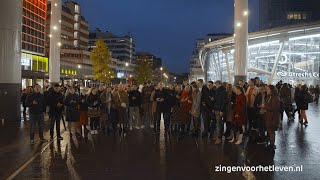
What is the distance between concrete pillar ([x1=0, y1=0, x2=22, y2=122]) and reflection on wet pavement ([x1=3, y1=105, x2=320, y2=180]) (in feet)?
19.1

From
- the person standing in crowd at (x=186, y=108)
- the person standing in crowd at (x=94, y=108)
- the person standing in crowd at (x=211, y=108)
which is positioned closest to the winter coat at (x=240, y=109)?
the person standing in crowd at (x=211, y=108)

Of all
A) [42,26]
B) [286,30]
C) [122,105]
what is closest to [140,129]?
[122,105]

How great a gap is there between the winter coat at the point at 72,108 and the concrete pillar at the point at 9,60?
5.50 metres

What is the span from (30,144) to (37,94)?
1.65 metres

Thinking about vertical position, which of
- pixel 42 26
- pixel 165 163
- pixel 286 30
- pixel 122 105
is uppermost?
pixel 42 26

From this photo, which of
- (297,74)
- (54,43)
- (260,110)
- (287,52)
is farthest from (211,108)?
(287,52)

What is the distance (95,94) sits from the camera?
1526 centimetres

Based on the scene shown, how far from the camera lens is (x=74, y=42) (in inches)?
4995

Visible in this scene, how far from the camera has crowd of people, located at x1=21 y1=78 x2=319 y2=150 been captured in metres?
12.4

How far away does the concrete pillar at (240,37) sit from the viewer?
79.7 ft

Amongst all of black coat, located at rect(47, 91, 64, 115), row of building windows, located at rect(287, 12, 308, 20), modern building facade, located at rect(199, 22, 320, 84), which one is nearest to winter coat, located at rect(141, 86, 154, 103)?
black coat, located at rect(47, 91, 64, 115)

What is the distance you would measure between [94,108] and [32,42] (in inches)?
2489

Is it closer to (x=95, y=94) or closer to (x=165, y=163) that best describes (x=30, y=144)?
(x=95, y=94)

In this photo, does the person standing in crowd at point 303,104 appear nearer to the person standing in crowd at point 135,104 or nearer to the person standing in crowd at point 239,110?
the person standing in crowd at point 239,110
